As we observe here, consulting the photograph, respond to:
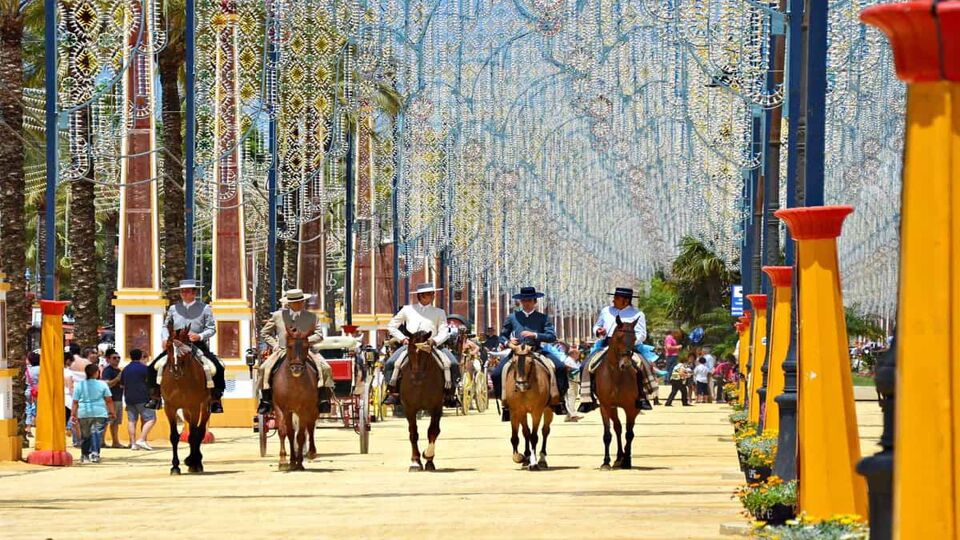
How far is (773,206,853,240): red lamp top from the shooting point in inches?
501

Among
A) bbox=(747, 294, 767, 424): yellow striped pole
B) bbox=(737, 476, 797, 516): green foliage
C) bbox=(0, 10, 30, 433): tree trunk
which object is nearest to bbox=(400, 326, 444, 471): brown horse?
bbox=(747, 294, 767, 424): yellow striped pole

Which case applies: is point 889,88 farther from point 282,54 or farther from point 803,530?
point 803,530

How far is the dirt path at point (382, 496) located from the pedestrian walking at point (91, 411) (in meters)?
0.33

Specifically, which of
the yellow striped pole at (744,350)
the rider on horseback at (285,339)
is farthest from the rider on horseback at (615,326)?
the yellow striped pole at (744,350)

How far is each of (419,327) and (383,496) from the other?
5.04 meters

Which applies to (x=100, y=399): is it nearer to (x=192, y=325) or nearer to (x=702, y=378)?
(x=192, y=325)

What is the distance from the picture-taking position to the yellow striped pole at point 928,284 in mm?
7246

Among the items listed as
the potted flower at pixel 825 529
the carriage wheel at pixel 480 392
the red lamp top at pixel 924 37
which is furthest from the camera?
the carriage wheel at pixel 480 392

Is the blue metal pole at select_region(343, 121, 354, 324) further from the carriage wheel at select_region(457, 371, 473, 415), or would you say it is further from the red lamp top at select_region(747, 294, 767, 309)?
the red lamp top at select_region(747, 294, 767, 309)

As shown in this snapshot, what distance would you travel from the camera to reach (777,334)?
22125 millimetres

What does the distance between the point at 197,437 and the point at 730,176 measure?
77.3 feet

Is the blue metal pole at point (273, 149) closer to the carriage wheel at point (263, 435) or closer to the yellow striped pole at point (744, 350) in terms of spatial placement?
the carriage wheel at point (263, 435)

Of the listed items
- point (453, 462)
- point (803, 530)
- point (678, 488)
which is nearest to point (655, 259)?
point (453, 462)

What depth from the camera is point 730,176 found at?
45.8 m
